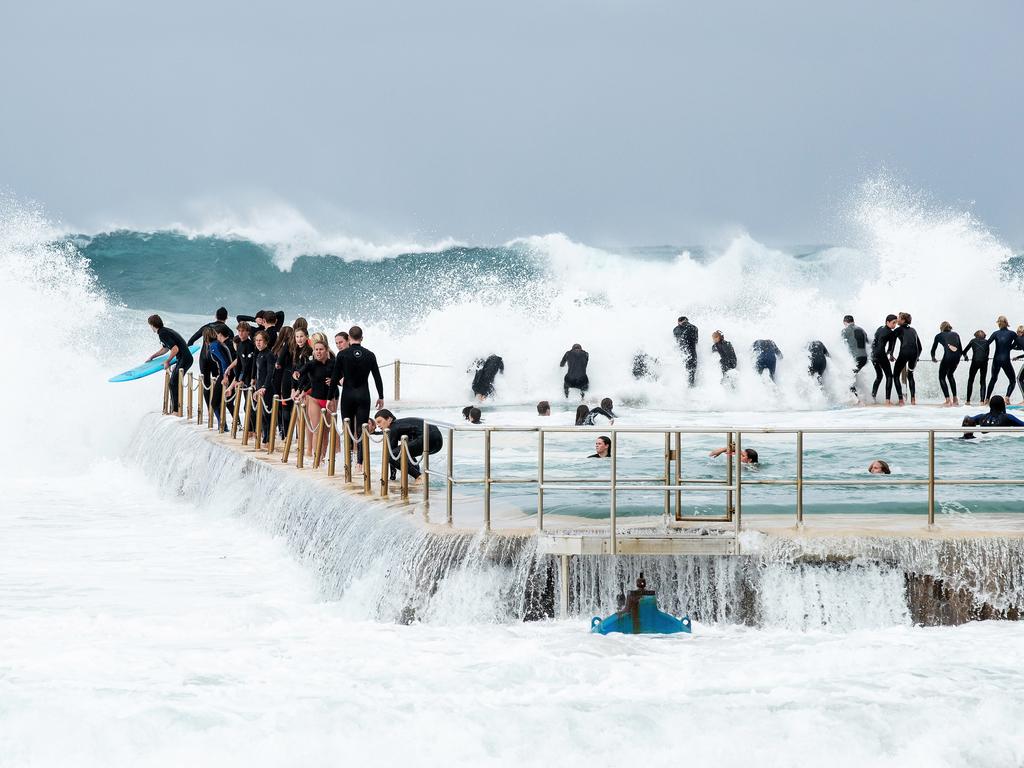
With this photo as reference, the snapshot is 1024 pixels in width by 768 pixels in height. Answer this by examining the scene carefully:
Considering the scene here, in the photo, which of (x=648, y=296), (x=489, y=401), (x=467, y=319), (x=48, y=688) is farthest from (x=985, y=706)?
(x=648, y=296)

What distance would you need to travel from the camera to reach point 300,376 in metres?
12.5

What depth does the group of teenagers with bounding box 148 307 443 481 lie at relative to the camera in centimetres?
1118

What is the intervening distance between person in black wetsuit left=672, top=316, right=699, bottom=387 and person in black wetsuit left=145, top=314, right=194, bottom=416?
9019mm

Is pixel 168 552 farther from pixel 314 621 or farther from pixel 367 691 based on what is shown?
pixel 367 691

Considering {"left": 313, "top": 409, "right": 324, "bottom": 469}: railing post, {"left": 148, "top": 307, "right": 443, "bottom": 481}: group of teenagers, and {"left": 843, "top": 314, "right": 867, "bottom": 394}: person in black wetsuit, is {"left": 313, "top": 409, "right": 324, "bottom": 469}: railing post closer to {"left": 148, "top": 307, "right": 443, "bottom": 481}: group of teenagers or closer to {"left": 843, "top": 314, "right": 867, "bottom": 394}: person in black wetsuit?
{"left": 148, "top": 307, "right": 443, "bottom": 481}: group of teenagers

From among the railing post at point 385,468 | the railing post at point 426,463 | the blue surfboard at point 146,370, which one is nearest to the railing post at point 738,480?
the railing post at point 426,463

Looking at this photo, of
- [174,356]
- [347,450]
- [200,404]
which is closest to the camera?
[347,450]

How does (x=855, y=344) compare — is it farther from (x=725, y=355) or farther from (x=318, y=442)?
(x=318, y=442)

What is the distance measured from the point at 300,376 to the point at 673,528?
16.0ft

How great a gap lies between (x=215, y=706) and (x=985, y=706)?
3914 mm

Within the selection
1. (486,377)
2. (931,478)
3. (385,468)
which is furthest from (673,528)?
(486,377)

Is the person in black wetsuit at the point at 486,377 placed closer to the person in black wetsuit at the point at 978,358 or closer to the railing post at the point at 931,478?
the person in black wetsuit at the point at 978,358

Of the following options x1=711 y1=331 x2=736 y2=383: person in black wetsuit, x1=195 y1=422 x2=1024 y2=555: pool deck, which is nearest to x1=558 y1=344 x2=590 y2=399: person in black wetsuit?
Answer: x1=711 y1=331 x2=736 y2=383: person in black wetsuit

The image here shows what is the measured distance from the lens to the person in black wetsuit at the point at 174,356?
1859cm
